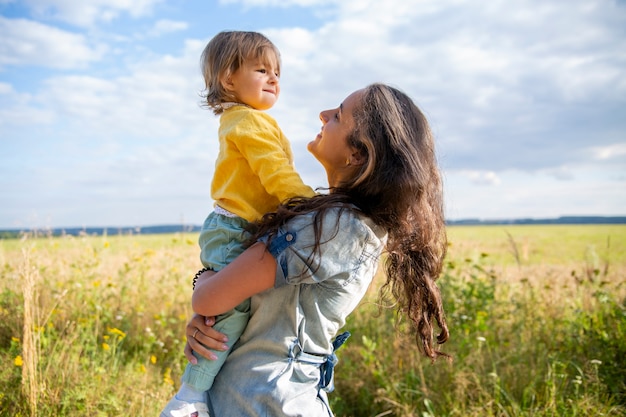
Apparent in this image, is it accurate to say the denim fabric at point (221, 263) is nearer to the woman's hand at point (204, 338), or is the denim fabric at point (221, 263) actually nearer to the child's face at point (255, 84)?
the woman's hand at point (204, 338)

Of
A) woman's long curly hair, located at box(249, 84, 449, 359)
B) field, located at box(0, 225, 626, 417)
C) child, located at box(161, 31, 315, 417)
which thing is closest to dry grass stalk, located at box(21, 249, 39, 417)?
field, located at box(0, 225, 626, 417)

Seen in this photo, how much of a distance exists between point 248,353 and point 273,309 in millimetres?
164

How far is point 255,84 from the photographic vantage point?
1946mm

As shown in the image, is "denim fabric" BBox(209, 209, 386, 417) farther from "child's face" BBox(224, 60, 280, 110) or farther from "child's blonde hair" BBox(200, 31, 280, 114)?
"child's blonde hair" BBox(200, 31, 280, 114)

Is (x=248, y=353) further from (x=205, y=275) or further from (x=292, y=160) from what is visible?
(x=292, y=160)

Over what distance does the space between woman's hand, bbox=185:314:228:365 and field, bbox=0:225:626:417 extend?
1589 millimetres

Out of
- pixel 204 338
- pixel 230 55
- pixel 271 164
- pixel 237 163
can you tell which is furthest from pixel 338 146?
pixel 204 338

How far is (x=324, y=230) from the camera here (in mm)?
1498

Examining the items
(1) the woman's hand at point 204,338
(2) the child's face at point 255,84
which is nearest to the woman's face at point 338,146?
(2) the child's face at point 255,84

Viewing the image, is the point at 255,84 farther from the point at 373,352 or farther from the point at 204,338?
the point at 373,352

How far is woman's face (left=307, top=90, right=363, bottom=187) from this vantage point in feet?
5.52

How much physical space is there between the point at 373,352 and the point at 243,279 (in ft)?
10.2

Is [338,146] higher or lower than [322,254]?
higher

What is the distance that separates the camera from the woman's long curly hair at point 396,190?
61.4 inches
